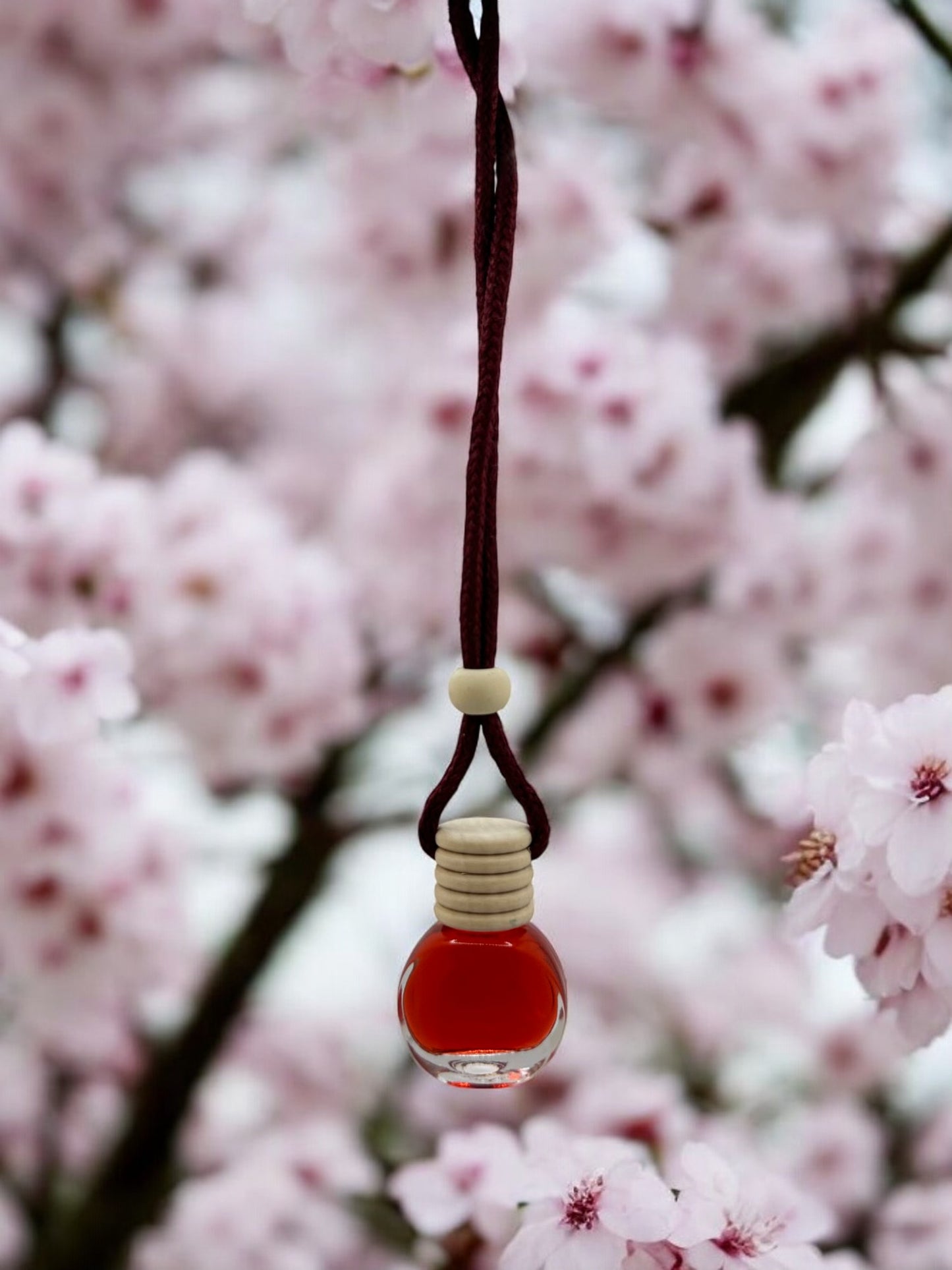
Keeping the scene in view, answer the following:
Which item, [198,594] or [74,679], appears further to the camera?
[198,594]

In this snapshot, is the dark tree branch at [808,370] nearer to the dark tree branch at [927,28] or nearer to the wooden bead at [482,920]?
the dark tree branch at [927,28]

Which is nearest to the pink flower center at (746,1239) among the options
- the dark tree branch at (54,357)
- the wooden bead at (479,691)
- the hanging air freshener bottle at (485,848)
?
the hanging air freshener bottle at (485,848)

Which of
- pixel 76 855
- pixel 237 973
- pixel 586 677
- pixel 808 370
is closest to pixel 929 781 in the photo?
pixel 76 855

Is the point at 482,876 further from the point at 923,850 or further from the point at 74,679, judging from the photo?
the point at 74,679

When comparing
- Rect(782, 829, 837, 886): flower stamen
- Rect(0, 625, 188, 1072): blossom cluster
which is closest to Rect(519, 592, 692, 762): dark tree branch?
Rect(0, 625, 188, 1072): blossom cluster

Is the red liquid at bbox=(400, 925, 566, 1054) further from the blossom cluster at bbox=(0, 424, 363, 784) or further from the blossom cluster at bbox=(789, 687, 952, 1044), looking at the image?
the blossom cluster at bbox=(0, 424, 363, 784)

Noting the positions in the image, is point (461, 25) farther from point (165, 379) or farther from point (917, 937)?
point (165, 379)
